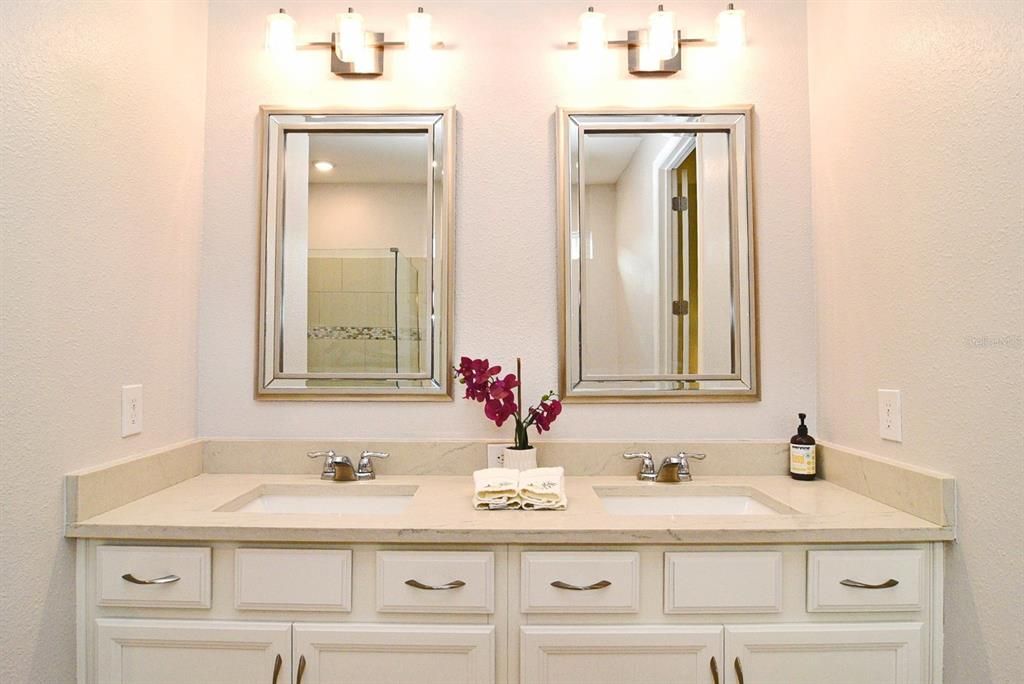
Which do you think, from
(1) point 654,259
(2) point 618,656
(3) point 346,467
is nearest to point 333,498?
(3) point 346,467

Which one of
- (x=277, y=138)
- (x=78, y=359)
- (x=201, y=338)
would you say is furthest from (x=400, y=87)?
(x=78, y=359)

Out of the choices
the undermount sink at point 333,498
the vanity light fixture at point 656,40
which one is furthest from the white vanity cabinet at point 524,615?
the vanity light fixture at point 656,40

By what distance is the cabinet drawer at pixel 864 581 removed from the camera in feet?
4.25

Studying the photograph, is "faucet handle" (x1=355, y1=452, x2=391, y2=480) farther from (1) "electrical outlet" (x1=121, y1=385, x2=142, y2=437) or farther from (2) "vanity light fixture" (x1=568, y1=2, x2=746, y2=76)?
(2) "vanity light fixture" (x1=568, y1=2, x2=746, y2=76)

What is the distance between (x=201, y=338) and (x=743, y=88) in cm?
182

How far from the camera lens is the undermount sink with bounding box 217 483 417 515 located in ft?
5.52

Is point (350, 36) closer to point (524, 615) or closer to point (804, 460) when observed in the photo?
point (524, 615)

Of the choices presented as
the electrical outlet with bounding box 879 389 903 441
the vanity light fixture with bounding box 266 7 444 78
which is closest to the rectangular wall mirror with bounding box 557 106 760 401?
the electrical outlet with bounding box 879 389 903 441

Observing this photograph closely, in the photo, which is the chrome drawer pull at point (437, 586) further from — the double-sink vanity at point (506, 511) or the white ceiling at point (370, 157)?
the white ceiling at point (370, 157)

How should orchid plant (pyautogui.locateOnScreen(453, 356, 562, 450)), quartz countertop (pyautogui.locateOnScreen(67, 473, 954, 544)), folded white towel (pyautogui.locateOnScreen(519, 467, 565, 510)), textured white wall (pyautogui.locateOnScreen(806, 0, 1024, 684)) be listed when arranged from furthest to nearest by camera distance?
orchid plant (pyautogui.locateOnScreen(453, 356, 562, 450)), folded white towel (pyautogui.locateOnScreen(519, 467, 565, 510)), quartz countertop (pyautogui.locateOnScreen(67, 473, 954, 544)), textured white wall (pyautogui.locateOnScreen(806, 0, 1024, 684))

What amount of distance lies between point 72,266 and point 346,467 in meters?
0.82

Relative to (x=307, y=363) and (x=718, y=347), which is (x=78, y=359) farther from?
(x=718, y=347)

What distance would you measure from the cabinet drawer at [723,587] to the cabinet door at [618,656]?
6cm

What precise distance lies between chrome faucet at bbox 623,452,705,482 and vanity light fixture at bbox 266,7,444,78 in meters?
1.38
